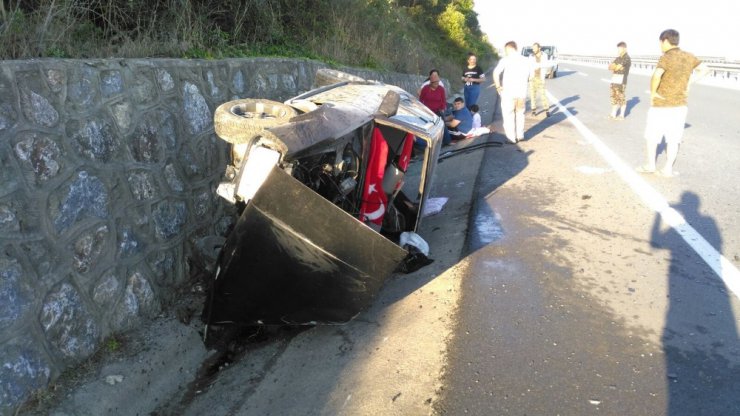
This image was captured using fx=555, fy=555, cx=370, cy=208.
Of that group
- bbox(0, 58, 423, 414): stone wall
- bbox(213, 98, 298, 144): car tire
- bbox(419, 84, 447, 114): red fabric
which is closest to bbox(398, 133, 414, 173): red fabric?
bbox(213, 98, 298, 144): car tire

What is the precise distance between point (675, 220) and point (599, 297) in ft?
6.88

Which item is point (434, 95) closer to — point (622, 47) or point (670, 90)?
point (622, 47)

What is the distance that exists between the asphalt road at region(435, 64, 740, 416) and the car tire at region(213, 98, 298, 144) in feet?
6.32

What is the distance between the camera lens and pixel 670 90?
7070 millimetres

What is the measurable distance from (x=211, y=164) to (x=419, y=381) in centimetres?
325

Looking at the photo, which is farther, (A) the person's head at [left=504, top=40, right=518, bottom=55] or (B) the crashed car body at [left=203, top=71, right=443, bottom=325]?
(A) the person's head at [left=504, top=40, right=518, bottom=55]

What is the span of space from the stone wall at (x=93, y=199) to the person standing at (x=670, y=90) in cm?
552

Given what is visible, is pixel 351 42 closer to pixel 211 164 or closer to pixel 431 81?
pixel 431 81

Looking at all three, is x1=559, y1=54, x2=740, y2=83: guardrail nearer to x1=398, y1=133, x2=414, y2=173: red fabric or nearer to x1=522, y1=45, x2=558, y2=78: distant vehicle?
x1=522, y1=45, x2=558, y2=78: distant vehicle

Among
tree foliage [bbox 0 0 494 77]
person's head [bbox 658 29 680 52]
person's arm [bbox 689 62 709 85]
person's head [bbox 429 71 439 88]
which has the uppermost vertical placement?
person's head [bbox 658 29 680 52]

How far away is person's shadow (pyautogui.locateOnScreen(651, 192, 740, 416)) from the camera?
2.99 meters

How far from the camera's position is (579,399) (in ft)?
9.91

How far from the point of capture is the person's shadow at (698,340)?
299 cm

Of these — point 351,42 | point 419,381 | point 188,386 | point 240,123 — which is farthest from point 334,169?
point 351,42
